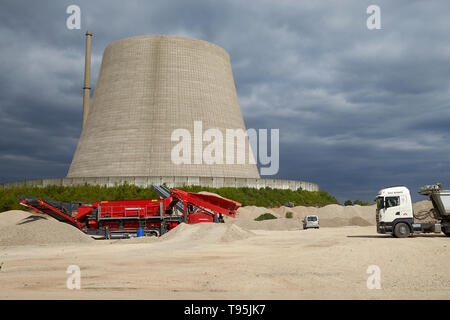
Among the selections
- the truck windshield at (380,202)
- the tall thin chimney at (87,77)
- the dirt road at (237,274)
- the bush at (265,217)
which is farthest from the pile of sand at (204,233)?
the tall thin chimney at (87,77)

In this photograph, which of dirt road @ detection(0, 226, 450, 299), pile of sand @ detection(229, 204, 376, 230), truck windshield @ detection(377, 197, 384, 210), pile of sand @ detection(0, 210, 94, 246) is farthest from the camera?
pile of sand @ detection(229, 204, 376, 230)

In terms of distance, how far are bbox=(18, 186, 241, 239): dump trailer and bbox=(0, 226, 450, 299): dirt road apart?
657 cm

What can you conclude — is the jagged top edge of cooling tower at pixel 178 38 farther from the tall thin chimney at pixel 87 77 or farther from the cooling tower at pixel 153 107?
the tall thin chimney at pixel 87 77

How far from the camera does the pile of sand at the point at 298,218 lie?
32.6m

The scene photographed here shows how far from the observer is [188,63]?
42812mm

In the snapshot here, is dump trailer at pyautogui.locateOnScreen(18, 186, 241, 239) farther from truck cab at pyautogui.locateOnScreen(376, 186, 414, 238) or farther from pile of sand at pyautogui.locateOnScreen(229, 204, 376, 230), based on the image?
pile of sand at pyautogui.locateOnScreen(229, 204, 376, 230)

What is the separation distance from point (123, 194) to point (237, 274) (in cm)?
2966

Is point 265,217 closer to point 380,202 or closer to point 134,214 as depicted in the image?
point 134,214

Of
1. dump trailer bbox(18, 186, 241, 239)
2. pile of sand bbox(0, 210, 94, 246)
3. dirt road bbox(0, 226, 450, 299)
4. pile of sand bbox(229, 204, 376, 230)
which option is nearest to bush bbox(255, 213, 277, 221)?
pile of sand bbox(229, 204, 376, 230)

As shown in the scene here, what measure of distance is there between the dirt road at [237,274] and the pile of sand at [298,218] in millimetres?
17876

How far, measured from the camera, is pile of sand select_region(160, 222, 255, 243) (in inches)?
747

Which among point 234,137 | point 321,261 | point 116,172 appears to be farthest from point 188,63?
point 321,261
